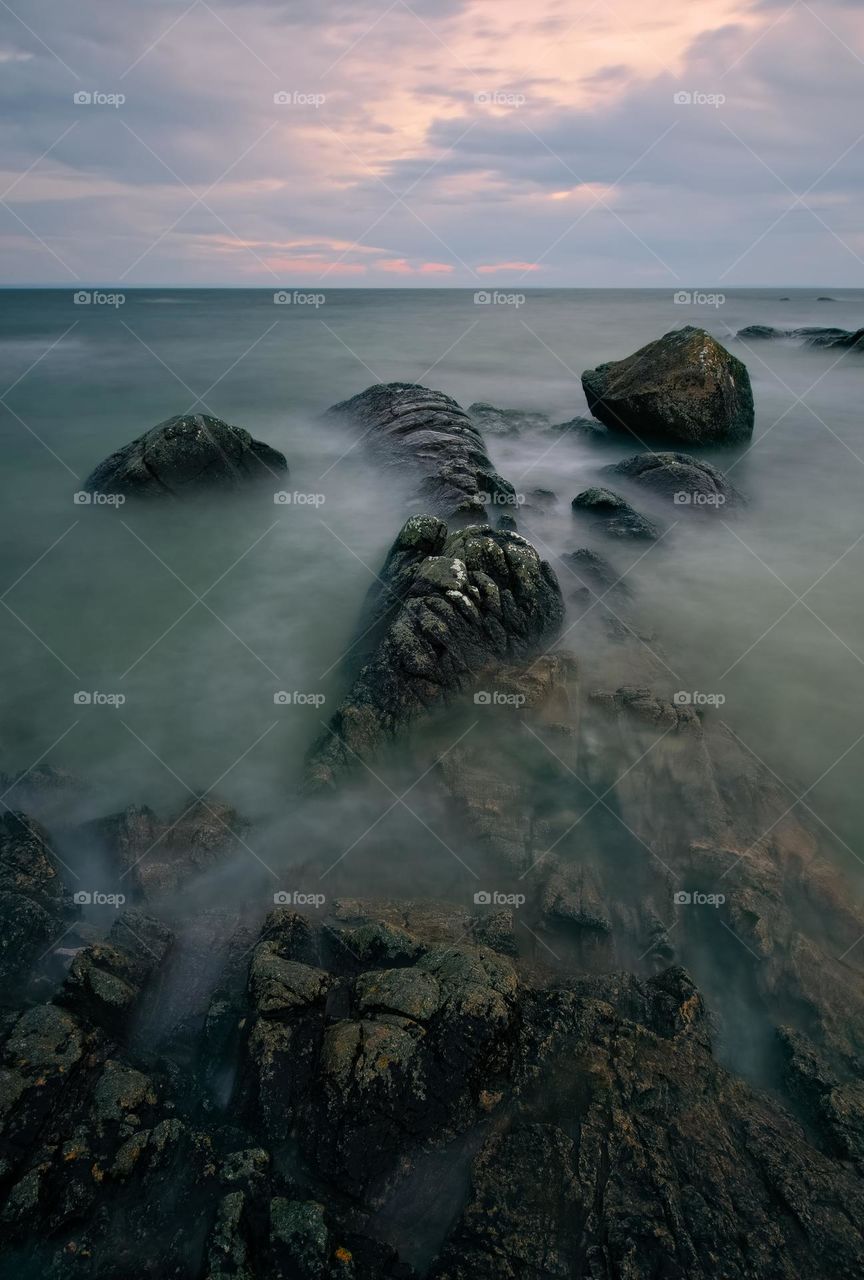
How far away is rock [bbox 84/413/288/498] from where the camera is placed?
1612 cm

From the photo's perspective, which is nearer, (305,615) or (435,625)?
(435,625)

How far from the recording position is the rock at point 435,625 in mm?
9086

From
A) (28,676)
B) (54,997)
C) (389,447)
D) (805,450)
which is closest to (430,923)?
(54,997)

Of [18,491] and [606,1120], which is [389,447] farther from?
[606,1120]

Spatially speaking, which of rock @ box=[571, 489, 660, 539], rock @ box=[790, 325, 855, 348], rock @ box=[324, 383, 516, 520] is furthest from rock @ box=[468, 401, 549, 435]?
rock @ box=[790, 325, 855, 348]

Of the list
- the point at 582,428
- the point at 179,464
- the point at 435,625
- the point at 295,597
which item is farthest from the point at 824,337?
the point at 435,625

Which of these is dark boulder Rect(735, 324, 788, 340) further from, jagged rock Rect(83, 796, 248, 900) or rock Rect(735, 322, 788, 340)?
jagged rock Rect(83, 796, 248, 900)

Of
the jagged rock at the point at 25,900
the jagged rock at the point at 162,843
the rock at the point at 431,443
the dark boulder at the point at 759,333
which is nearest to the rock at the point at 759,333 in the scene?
the dark boulder at the point at 759,333

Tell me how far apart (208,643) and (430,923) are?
6.60 m

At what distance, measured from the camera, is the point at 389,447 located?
1855 cm

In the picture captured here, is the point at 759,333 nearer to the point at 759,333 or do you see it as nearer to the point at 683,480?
the point at 759,333

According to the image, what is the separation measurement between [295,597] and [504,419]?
1351 cm

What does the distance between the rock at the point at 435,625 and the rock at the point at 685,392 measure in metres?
10.3

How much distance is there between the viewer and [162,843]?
768 cm
